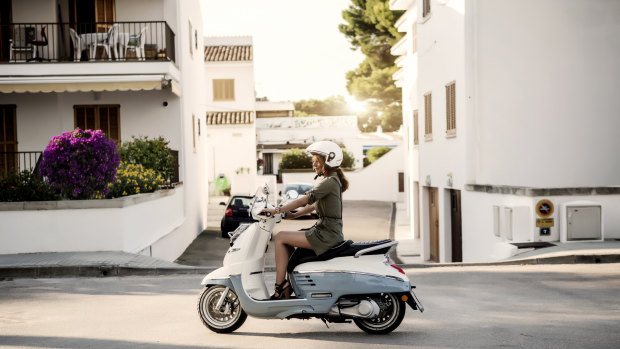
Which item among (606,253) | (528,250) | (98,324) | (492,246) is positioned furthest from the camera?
(492,246)

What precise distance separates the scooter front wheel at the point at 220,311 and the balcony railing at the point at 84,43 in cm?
1674

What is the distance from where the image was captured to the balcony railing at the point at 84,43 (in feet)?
78.5

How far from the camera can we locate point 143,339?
777 cm

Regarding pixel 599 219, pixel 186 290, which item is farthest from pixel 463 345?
pixel 599 219

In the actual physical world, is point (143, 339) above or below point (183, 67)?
below

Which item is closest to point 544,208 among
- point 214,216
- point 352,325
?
point 352,325

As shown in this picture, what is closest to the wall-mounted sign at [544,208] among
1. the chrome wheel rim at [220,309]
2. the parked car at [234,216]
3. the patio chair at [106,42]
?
the chrome wheel rim at [220,309]

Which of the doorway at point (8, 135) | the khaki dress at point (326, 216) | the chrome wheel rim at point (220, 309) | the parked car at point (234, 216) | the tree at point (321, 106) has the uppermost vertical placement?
the tree at point (321, 106)

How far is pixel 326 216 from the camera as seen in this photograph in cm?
772

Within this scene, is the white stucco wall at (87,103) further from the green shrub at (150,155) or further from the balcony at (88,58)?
the green shrub at (150,155)

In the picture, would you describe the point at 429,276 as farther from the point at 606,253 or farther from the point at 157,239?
the point at 157,239

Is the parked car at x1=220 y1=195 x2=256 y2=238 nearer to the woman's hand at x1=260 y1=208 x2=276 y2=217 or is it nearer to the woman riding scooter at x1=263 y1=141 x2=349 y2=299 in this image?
the woman riding scooter at x1=263 y1=141 x2=349 y2=299

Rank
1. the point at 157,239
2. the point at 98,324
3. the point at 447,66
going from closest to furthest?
1. the point at 98,324
2. the point at 157,239
3. the point at 447,66

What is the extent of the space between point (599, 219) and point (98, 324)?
10214 mm
